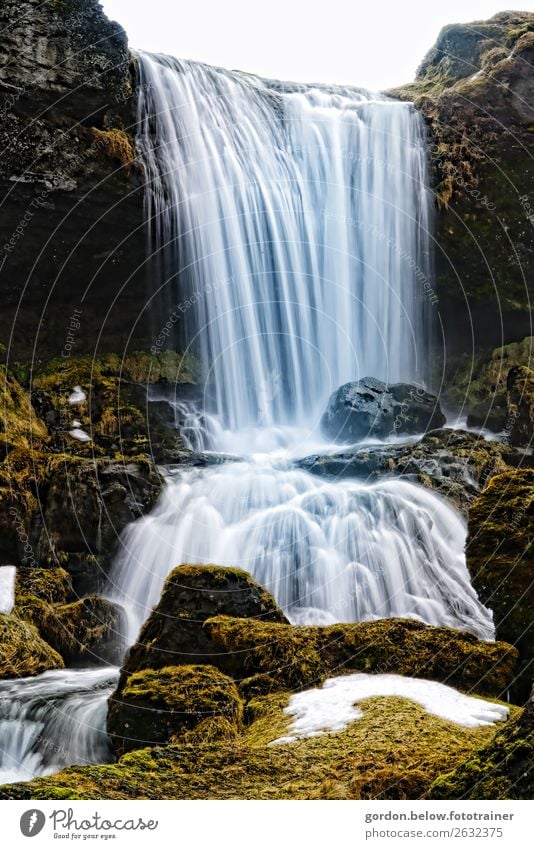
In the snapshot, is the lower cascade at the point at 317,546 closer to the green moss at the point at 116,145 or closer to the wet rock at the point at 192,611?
the wet rock at the point at 192,611

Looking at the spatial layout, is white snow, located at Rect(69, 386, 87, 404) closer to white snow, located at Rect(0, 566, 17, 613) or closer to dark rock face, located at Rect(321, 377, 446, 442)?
dark rock face, located at Rect(321, 377, 446, 442)

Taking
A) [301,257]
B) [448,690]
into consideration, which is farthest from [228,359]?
[448,690]

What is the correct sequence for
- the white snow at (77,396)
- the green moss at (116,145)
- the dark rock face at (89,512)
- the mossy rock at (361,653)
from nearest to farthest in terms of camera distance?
the mossy rock at (361,653), the dark rock face at (89,512), the green moss at (116,145), the white snow at (77,396)

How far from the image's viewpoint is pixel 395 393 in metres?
20.2

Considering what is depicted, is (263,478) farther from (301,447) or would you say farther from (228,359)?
(228,359)

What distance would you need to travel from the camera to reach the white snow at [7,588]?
11719 millimetres

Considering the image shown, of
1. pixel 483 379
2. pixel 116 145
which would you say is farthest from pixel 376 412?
pixel 116 145

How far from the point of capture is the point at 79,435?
1786 cm

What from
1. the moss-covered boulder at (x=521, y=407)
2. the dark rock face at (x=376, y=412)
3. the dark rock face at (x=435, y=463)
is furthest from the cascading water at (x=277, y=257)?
the moss-covered boulder at (x=521, y=407)

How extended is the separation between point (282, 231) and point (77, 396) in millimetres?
7150

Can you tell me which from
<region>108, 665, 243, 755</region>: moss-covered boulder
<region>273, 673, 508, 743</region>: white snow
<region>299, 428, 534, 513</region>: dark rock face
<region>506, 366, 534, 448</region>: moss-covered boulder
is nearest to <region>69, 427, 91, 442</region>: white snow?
<region>299, 428, 534, 513</region>: dark rock face

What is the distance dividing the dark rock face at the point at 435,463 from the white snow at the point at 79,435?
487 centimetres

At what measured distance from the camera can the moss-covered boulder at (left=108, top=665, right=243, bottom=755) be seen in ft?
21.2

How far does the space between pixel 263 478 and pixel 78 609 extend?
5.52 meters
